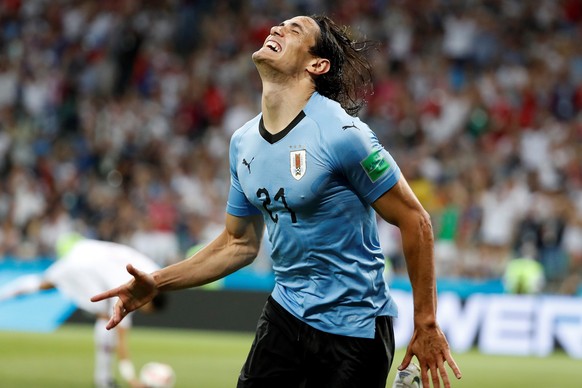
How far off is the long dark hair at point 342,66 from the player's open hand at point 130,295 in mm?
1169

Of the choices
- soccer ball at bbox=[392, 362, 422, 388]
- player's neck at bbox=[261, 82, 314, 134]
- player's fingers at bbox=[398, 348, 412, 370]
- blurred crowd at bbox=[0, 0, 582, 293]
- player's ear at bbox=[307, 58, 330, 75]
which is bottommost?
soccer ball at bbox=[392, 362, 422, 388]

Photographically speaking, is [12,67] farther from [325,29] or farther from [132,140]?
[325,29]

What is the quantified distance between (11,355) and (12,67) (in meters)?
9.67

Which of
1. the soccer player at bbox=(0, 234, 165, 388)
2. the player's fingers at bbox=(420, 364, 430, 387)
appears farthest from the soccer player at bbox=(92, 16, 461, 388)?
the soccer player at bbox=(0, 234, 165, 388)

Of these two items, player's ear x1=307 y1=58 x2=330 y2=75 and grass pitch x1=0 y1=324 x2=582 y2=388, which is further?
grass pitch x1=0 y1=324 x2=582 y2=388

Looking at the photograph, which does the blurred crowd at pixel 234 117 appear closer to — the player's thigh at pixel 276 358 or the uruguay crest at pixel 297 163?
the player's thigh at pixel 276 358

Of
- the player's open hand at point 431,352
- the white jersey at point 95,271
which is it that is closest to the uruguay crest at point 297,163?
the player's open hand at point 431,352

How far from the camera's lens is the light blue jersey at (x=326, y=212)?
4.55 meters

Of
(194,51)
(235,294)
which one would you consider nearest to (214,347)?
(235,294)

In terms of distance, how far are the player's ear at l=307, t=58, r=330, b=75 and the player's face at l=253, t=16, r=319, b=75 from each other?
2cm

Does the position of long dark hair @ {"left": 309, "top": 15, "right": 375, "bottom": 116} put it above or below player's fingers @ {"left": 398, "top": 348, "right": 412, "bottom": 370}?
above

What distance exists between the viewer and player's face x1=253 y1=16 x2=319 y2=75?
484 cm

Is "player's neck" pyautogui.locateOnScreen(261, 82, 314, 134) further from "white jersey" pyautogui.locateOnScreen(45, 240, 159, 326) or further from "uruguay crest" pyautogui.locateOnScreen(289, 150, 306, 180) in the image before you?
"white jersey" pyautogui.locateOnScreen(45, 240, 159, 326)

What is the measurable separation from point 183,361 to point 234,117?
23.8 feet
